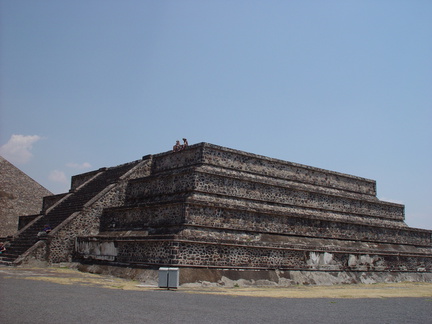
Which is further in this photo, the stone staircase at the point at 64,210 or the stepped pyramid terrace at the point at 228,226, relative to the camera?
the stone staircase at the point at 64,210

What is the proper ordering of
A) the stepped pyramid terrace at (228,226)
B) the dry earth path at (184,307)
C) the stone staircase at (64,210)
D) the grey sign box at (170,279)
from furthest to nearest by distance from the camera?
the stone staircase at (64,210)
the stepped pyramid terrace at (228,226)
the grey sign box at (170,279)
the dry earth path at (184,307)

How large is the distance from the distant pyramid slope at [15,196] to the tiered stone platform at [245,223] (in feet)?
49.8

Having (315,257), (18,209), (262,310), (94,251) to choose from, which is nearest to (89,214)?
(94,251)

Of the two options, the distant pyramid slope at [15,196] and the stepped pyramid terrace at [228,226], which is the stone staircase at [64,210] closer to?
the stepped pyramid terrace at [228,226]

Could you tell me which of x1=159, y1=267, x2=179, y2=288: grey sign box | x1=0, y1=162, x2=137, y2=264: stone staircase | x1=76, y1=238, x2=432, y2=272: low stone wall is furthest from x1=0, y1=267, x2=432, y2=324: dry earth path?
x1=0, y1=162, x2=137, y2=264: stone staircase

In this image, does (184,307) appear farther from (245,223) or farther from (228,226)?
(245,223)

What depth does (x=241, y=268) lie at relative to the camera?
1602 cm

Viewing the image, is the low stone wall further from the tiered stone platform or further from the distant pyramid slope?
the distant pyramid slope

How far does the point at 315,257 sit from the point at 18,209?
79.6ft

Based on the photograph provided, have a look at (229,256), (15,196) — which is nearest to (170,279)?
(229,256)

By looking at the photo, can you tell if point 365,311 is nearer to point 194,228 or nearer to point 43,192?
point 194,228

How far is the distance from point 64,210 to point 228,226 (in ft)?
31.6

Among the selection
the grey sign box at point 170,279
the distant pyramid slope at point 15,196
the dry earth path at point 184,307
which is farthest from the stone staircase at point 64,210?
the distant pyramid slope at point 15,196

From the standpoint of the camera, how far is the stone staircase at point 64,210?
64.5 ft
